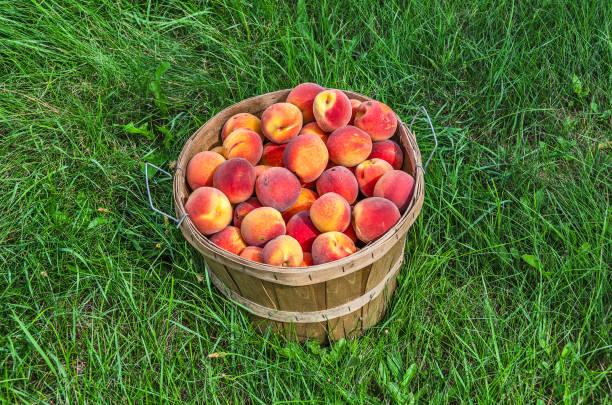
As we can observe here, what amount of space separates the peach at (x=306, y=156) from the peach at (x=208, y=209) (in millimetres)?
315

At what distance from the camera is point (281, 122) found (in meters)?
2.19

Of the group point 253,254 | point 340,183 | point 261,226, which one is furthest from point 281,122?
point 253,254

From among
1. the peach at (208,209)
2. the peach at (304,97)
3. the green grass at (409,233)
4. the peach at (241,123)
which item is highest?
the peach at (304,97)

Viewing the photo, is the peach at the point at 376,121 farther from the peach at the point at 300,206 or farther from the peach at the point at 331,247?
the peach at the point at 331,247

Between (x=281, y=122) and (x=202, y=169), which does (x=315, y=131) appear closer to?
(x=281, y=122)

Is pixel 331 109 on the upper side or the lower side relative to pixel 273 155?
upper

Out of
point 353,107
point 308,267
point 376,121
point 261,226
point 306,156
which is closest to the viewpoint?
point 308,267

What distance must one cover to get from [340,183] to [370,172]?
0.16m

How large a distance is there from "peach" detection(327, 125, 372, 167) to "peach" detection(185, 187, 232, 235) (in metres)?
0.51

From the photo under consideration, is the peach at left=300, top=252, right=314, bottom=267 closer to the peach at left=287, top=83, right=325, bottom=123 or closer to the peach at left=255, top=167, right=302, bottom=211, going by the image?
the peach at left=255, top=167, right=302, bottom=211

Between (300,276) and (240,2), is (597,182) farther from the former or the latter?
(240,2)

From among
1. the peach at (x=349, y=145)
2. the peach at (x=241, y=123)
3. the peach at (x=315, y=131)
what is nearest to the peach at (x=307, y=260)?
the peach at (x=349, y=145)

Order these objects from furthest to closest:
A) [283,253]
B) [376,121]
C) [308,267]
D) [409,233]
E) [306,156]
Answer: [409,233] < [376,121] < [306,156] < [283,253] < [308,267]

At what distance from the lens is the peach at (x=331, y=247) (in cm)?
184
